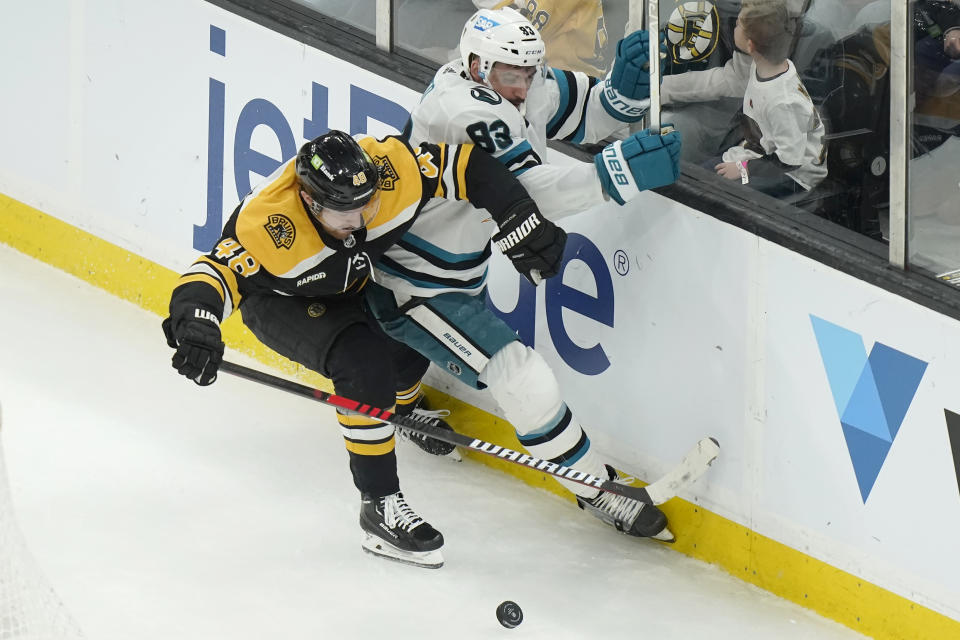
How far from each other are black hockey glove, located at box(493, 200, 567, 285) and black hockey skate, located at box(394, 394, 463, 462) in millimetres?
831

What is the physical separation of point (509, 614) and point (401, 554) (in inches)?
16.2

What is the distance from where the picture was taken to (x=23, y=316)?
4980 mm

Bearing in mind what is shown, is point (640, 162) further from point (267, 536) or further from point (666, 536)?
point (267, 536)

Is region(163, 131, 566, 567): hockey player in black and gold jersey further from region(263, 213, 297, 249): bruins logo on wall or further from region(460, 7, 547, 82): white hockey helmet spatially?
region(460, 7, 547, 82): white hockey helmet

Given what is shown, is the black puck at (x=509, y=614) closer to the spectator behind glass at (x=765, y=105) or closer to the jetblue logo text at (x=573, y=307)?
the jetblue logo text at (x=573, y=307)

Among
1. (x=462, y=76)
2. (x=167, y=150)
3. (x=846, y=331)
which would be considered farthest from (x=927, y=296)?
(x=167, y=150)

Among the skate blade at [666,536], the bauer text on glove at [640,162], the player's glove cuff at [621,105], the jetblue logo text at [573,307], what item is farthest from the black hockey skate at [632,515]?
the player's glove cuff at [621,105]

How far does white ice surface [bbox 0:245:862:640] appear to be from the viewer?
3469mm

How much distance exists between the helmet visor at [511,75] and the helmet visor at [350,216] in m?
0.39

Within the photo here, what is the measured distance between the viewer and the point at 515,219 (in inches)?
135

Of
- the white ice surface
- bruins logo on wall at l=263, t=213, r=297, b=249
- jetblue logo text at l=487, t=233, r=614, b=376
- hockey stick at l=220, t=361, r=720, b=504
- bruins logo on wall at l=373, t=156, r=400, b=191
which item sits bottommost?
the white ice surface

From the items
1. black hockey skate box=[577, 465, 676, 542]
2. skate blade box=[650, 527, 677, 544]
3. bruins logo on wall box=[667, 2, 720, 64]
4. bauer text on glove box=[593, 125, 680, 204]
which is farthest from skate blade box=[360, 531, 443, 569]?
bruins logo on wall box=[667, 2, 720, 64]

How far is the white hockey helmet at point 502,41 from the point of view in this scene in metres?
3.53

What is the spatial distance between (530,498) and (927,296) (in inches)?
49.9
